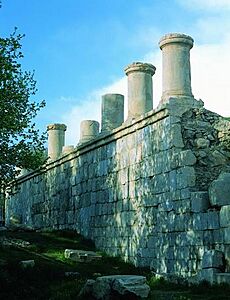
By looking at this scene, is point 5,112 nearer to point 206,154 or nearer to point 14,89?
point 14,89

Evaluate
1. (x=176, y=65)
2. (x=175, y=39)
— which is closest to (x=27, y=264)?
(x=176, y=65)

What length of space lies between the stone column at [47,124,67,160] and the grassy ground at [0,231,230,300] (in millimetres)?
6204

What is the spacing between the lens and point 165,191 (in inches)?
494

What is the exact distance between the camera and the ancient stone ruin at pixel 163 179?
36.5 ft

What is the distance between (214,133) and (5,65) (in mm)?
6036

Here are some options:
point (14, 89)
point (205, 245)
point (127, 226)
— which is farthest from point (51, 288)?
point (14, 89)

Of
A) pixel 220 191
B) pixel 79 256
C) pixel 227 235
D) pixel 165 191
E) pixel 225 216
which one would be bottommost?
pixel 79 256

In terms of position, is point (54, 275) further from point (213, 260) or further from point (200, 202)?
point (200, 202)

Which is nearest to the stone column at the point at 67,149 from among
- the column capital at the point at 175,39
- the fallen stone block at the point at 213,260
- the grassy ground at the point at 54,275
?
the grassy ground at the point at 54,275

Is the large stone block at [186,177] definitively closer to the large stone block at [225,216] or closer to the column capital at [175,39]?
the large stone block at [225,216]

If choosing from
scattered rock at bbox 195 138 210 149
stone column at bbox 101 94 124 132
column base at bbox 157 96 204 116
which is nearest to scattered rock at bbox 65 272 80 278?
scattered rock at bbox 195 138 210 149

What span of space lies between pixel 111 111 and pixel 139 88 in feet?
6.63

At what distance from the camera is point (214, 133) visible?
502 inches

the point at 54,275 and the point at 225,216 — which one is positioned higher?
the point at 225,216
